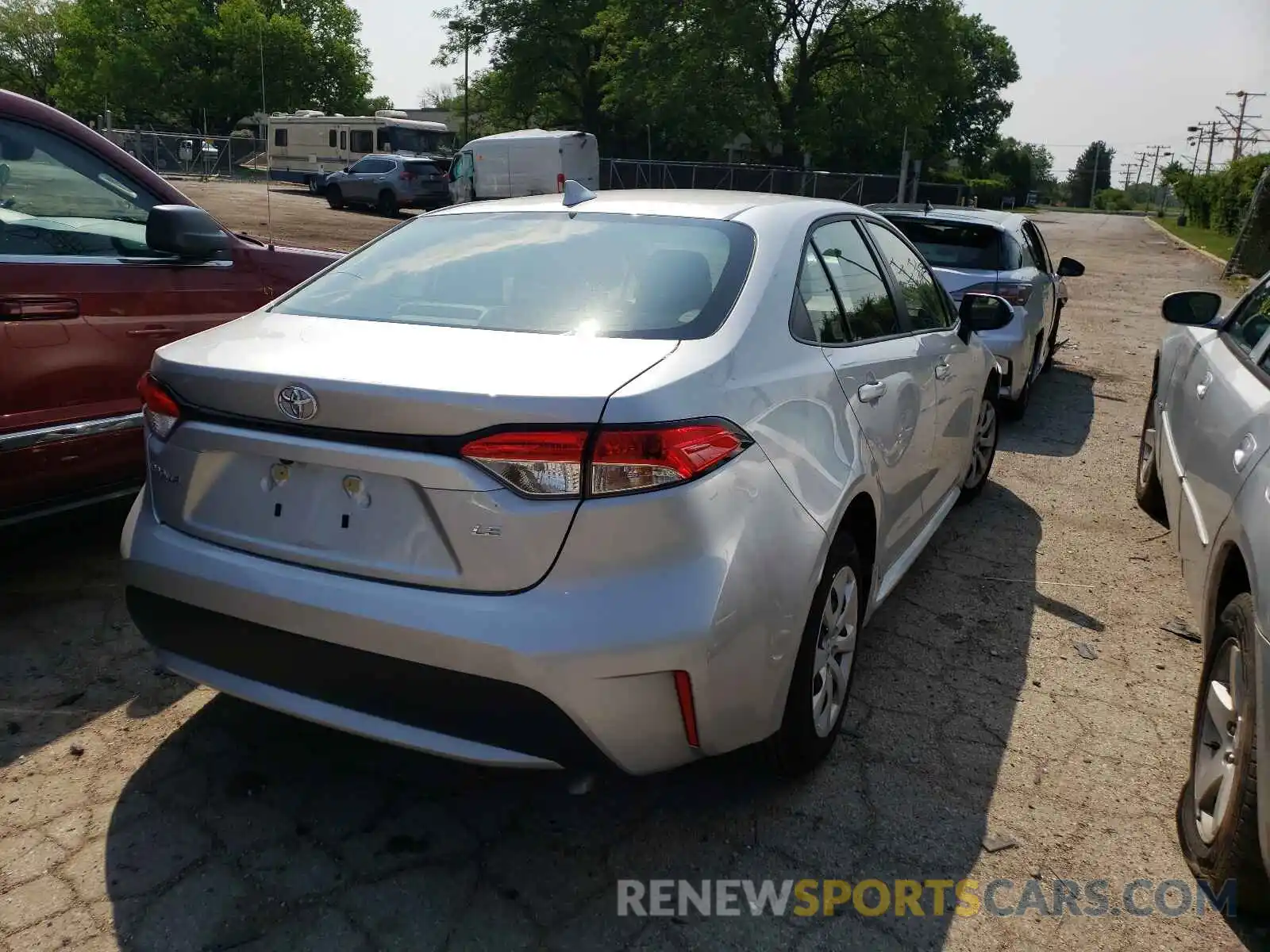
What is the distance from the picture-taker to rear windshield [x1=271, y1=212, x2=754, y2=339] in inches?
100

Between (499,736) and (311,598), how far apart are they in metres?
0.52

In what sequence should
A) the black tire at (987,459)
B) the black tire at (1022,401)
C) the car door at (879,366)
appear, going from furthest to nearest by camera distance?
the black tire at (1022,401) → the black tire at (987,459) → the car door at (879,366)

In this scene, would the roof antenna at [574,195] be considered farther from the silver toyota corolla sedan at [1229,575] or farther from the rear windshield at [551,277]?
the silver toyota corolla sedan at [1229,575]

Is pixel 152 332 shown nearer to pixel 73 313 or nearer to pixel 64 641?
pixel 73 313

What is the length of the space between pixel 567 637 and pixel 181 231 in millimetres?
2636

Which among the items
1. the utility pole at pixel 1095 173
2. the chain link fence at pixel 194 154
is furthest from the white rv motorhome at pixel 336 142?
the utility pole at pixel 1095 173

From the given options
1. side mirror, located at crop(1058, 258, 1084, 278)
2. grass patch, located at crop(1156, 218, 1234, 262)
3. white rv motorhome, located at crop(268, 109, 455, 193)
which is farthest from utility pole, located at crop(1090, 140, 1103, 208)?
side mirror, located at crop(1058, 258, 1084, 278)

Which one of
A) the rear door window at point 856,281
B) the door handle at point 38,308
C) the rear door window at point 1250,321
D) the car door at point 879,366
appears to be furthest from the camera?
the rear door window at point 1250,321

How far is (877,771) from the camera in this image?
294cm

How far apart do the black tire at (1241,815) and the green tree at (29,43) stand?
95.7m

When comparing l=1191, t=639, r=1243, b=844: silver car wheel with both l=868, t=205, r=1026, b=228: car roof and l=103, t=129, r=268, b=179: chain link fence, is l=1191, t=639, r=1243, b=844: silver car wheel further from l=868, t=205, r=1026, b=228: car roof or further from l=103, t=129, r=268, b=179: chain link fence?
l=103, t=129, r=268, b=179: chain link fence

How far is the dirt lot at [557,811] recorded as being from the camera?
7.50 feet

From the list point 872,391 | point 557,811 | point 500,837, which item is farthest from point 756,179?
point 500,837

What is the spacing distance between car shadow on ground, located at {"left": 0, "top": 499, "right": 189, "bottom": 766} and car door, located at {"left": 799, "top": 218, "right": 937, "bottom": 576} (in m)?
2.30
